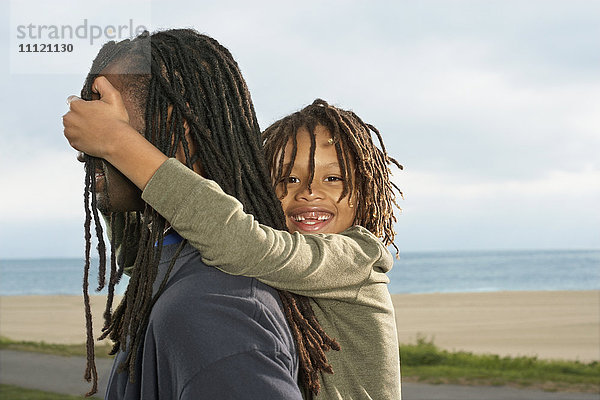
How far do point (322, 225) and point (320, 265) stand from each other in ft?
2.56

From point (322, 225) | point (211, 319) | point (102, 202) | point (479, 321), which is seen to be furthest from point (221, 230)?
point (479, 321)

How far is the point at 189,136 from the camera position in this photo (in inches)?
63.9

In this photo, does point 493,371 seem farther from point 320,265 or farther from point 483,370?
point 320,265

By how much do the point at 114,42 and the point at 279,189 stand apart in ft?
3.26

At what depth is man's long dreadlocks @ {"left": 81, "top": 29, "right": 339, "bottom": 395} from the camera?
1.57 meters

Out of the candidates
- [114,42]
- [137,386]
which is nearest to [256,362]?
[137,386]

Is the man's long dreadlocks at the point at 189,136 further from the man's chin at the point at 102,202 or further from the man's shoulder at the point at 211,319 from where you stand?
the man's shoulder at the point at 211,319

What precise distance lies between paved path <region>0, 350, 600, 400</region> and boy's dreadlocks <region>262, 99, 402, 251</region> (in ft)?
17.9

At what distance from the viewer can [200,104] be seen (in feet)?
5.26

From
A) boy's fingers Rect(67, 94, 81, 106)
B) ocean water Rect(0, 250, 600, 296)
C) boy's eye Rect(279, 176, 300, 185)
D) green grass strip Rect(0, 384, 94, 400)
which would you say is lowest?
ocean water Rect(0, 250, 600, 296)

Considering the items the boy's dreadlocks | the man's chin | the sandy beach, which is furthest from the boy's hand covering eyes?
the sandy beach

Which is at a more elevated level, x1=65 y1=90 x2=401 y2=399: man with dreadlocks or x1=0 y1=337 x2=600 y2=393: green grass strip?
x1=65 y1=90 x2=401 y2=399: man with dreadlocks

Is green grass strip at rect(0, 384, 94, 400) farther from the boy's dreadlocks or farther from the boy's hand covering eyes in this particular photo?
the boy's hand covering eyes

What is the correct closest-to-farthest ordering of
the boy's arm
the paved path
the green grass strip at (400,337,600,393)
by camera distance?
1. the boy's arm
2. the paved path
3. the green grass strip at (400,337,600,393)
